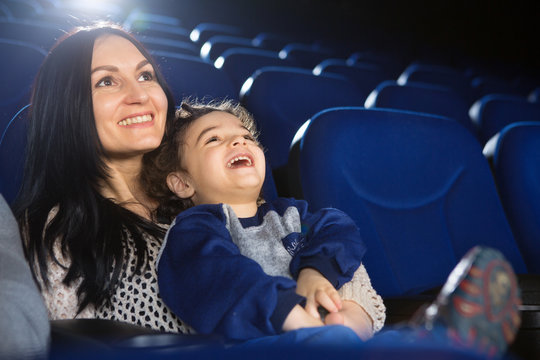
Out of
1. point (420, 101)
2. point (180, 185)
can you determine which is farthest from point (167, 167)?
point (420, 101)

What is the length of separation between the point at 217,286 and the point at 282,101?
0.70 m

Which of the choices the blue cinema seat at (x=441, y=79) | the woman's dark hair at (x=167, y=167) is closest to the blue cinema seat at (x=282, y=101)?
the woman's dark hair at (x=167, y=167)

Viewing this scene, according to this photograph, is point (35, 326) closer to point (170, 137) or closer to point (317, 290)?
point (317, 290)

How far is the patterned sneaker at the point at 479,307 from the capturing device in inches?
13.5

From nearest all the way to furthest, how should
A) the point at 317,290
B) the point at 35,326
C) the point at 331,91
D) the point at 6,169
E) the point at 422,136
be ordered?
the point at 35,326, the point at 317,290, the point at 6,169, the point at 422,136, the point at 331,91

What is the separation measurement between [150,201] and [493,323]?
27.5 inches

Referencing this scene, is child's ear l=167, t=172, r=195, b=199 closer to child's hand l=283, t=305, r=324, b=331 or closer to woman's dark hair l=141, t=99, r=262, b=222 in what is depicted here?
woman's dark hair l=141, t=99, r=262, b=222

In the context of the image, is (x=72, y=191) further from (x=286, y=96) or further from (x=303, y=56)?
(x=303, y=56)

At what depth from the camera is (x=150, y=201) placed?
973 millimetres

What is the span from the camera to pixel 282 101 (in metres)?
1.32

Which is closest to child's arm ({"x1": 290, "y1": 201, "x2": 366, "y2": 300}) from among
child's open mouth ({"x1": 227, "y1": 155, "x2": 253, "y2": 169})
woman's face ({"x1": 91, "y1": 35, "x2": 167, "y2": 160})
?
child's open mouth ({"x1": 227, "y1": 155, "x2": 253, "y2": 169})

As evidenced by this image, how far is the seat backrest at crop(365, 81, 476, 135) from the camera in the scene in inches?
62.2

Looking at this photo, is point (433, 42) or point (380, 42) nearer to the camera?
point (380, 42)

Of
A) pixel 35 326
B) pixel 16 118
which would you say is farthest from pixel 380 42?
pixel 35 326
